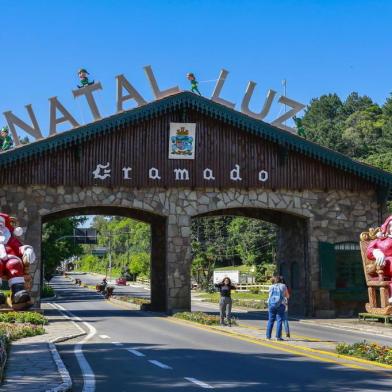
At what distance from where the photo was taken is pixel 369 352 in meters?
13.6

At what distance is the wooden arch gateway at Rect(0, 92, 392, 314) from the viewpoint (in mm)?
27438

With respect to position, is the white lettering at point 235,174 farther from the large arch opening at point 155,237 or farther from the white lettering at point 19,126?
the white lettering at point 19,126

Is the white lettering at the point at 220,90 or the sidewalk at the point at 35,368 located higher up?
the white lettering at the point at 220,90

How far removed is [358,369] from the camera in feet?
39.5

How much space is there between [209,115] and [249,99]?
2.05 m

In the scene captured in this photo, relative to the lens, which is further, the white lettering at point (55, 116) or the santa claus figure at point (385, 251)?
the white lettering at point (55, 116)

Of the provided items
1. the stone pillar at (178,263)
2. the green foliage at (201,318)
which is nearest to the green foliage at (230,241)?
the stone pillar at (178,263)

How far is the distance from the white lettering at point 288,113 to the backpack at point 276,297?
12644mm

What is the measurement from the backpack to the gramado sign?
12.3 metres

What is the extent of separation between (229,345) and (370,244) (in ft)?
14.0

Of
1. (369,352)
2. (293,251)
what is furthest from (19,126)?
(369,352)

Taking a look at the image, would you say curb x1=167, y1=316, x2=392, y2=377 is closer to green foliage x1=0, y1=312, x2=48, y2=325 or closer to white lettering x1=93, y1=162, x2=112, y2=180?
green foliage x1=0, y1=312, x2=48, y2=325

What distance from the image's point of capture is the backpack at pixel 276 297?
58.0 ft

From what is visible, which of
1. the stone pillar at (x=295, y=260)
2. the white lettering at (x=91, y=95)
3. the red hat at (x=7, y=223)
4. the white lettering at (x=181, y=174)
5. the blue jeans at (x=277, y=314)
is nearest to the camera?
the red hat at (x=7, y=223)
